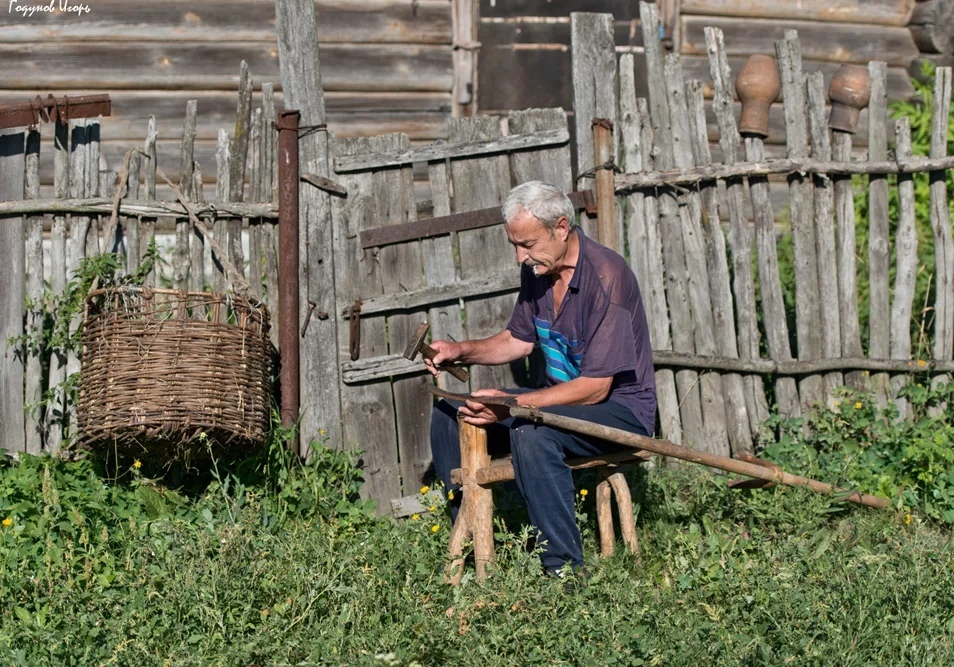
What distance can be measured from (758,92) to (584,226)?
1075 millimetres

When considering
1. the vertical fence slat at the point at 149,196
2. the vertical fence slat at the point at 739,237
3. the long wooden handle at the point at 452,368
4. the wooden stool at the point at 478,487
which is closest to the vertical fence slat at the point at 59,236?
the vertical fence slat at the point at 149,196

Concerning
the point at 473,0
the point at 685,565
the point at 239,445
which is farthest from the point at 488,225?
the point at 473,0

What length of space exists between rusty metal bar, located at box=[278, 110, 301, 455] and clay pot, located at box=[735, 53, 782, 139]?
2179 millimetres

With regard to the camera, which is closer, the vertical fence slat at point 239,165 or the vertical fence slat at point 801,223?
the vertical fence slat at point 239,165

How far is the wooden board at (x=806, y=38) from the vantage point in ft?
28.9

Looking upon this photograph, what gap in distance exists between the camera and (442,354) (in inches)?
193

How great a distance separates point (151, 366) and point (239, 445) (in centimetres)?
51

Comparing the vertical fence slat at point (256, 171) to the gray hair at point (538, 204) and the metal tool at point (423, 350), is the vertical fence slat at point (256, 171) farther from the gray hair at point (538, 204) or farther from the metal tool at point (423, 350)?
the gray hair at point (538, 204)

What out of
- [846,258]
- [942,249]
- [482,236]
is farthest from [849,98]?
[482,236]

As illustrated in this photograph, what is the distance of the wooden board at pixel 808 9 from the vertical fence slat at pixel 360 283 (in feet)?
13.8

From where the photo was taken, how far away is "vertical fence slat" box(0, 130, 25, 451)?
533 cm

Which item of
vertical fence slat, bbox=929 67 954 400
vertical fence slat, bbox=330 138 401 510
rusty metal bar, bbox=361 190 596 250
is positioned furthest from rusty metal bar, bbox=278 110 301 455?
vertical fence slat, bbox=929 67 954 400

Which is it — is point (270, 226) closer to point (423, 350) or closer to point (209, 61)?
point (423, 350)

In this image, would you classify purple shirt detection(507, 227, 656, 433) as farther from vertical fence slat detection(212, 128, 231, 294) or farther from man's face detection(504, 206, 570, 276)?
vertical fence slat detection(212, 128, 231, 294)
